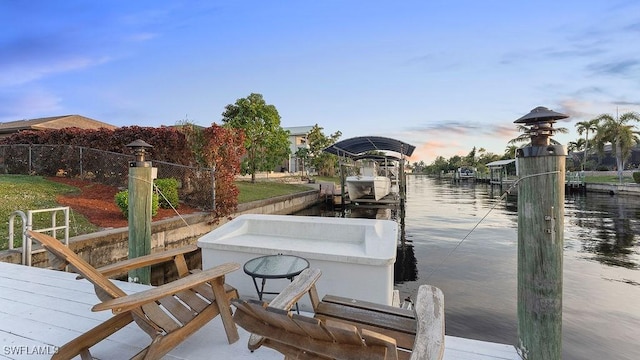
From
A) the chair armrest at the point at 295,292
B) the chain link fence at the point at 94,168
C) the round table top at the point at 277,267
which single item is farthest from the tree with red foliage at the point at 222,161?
the chair armrest at the point at 295,292

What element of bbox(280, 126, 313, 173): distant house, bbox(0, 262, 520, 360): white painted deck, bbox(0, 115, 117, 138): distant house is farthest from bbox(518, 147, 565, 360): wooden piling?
bbox(280, 126, 313, 173): distant house

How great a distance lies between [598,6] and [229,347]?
34.5ft

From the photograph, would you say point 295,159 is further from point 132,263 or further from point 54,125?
point 132,263

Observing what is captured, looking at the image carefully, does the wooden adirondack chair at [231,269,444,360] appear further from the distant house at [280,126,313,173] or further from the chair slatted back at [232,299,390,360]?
the distant house at [280,126,313,173]

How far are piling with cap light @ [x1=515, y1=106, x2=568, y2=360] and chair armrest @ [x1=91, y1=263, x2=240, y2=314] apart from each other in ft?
6.91

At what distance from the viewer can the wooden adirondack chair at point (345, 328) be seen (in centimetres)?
146

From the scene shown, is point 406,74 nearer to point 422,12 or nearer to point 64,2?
point 422,12

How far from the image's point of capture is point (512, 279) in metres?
7.15

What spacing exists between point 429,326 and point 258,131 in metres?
22.7

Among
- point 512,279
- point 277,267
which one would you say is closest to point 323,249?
point 277,267

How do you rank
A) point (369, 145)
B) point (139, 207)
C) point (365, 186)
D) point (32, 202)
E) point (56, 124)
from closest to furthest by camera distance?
point (139, 207) → point (32, 202) → point (365, 186) → point (369, 145) → point (56, 124)

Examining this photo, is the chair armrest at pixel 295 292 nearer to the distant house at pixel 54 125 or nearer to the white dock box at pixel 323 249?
the white dock box at pixel 323 249

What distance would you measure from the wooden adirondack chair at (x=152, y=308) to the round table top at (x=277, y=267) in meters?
0.33

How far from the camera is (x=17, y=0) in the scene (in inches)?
320
